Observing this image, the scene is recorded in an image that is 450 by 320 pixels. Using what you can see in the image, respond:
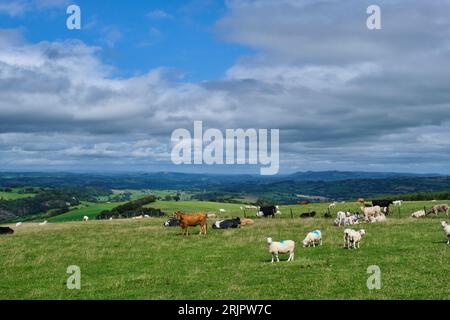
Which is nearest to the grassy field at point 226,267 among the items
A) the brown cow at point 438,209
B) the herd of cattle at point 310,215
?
the herd of cattle at point 310,215

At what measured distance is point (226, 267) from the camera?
21.3 meters

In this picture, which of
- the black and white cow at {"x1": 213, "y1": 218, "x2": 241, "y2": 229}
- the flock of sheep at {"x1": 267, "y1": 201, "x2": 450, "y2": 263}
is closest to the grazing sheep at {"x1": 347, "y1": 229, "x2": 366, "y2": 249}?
the flock of sheep at {"x1": 267, "y1": 201, "x2": 450, "y2": 263}

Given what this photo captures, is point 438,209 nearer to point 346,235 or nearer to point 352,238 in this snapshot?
point 346,235

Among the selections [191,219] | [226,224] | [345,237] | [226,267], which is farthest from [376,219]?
[226,267]

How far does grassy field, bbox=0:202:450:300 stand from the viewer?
16422 mm

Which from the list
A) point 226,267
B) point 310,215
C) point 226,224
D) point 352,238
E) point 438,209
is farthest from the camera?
point 310,215

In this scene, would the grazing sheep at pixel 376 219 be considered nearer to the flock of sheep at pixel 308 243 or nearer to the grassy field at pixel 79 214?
the flock of sheep at pixel 308 243

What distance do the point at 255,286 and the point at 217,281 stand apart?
194 centimetres

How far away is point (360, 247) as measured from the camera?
84.1 feet

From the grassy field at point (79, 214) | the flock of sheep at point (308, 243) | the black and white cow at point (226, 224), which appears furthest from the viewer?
the grassy field at point (79, 214)

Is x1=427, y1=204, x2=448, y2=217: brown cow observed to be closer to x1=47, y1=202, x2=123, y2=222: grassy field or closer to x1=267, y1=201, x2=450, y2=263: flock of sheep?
x1=267, y1=201, x2=450, y2=263: flock of sheep

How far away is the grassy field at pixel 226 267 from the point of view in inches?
647

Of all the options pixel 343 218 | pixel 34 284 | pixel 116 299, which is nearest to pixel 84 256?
pixel 34 284
